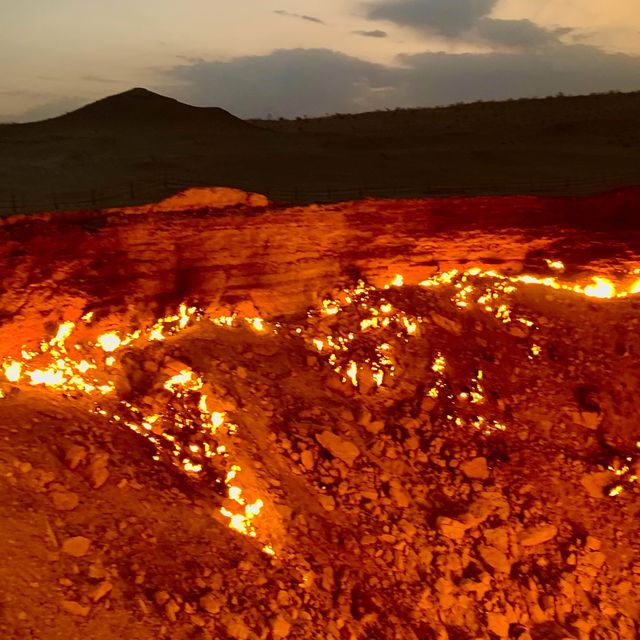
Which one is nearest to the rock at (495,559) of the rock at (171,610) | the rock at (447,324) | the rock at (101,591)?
the rock at (447,324)

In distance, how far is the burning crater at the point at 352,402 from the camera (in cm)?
473

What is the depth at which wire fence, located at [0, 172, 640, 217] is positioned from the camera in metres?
7.02

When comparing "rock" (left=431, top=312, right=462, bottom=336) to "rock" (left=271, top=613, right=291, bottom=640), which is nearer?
"rock" (left=271, top=613, right=291, bottom=640)

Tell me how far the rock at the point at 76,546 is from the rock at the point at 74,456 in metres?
0.54

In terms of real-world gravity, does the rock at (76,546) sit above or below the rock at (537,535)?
above

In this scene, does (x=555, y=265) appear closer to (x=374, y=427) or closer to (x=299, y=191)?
(x=299, y=191)

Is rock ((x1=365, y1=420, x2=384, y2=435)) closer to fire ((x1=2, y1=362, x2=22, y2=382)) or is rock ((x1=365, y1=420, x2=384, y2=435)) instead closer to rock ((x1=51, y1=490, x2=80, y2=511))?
rock ((x1=51, y1=490, x2=80, y2=511))

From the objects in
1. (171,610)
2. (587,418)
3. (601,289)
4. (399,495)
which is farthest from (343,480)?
(601,289)

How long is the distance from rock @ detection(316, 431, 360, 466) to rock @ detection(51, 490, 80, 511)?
1.87m

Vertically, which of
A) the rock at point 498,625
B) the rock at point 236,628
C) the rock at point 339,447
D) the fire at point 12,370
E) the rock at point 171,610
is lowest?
the rock at point 498,625

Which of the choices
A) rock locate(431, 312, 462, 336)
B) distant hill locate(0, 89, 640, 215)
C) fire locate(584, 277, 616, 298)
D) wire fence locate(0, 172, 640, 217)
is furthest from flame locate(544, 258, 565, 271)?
rock locate(431, 312, 462, 336)

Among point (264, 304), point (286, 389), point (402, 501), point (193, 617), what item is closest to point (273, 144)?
point (264, 304)

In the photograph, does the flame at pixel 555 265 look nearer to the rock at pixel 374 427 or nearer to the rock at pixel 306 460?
the rock at pixel 374 427

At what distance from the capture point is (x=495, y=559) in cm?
520
